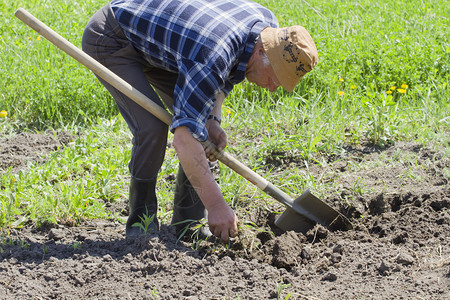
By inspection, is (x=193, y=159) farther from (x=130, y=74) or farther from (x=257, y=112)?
(x=257, y=112)

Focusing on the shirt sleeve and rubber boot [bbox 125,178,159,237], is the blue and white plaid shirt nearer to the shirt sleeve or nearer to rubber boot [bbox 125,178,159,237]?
the shirt sleeve

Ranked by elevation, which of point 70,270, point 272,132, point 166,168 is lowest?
point 70,270

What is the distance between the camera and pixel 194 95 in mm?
2711

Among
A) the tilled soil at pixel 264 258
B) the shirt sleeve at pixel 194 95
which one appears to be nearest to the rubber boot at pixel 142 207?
the tilled soil at pixel 264 258

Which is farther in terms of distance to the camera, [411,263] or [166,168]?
[166,168]

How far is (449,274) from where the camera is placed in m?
2.83

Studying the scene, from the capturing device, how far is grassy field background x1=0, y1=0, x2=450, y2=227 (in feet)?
13.0

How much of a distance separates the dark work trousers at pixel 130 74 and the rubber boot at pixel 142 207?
144 mm

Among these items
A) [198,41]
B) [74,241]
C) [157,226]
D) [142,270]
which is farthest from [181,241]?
[198,41]

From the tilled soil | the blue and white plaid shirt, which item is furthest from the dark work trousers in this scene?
the tilled soil

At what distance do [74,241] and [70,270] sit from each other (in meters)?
0.40

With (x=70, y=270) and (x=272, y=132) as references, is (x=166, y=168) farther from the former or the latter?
(x=70, y=270)

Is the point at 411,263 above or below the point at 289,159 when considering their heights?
below

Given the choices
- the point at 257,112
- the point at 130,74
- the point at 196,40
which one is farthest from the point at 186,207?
the point at 257,112
